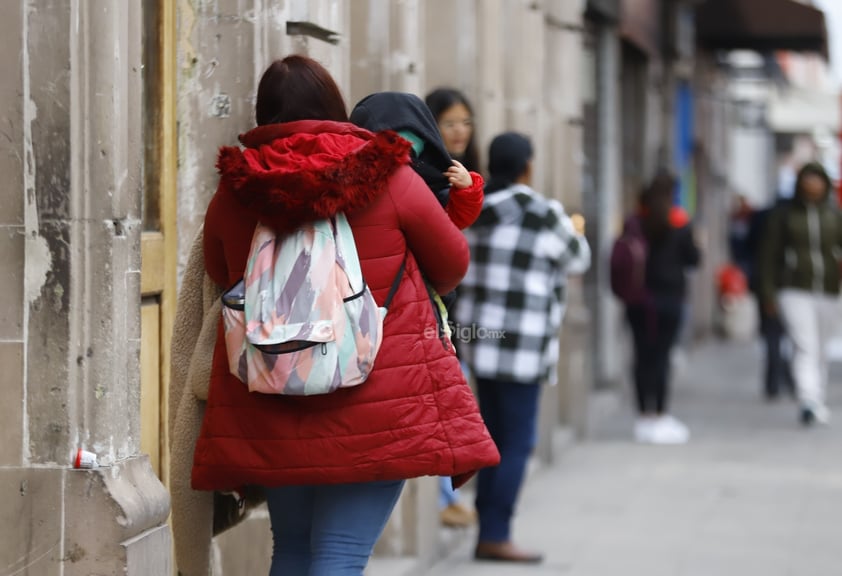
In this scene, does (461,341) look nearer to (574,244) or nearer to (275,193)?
(574,244)

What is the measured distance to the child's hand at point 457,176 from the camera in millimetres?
4398

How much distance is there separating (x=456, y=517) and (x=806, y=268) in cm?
522

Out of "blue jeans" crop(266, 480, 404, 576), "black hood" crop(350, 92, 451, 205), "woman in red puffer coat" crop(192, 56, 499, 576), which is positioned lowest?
"blue jeans" crop(266, 480, 404, 576)

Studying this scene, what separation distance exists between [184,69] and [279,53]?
0.31m

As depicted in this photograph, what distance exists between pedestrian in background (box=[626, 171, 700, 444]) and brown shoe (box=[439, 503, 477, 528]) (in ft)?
12.2

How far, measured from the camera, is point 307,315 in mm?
3932

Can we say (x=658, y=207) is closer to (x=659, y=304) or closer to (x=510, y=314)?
(x=659, y=304)

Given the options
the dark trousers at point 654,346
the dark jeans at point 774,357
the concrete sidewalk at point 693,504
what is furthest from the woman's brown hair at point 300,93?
the dark jeans at point 774,357

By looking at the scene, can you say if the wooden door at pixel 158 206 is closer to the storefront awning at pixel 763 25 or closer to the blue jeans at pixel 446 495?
the blue jeans at pixel 446 495

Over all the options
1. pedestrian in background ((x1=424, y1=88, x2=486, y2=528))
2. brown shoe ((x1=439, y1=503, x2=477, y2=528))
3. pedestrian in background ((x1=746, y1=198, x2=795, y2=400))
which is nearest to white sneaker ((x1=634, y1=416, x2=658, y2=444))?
pedestrian in background ((x1=746, y1=198, x2=795, y2=400))

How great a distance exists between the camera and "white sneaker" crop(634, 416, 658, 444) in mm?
11852

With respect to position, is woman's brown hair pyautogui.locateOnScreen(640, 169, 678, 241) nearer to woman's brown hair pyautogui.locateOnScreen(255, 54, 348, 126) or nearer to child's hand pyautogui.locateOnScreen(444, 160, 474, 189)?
child's hand pyautogui.locateOnScreen(444, 160, 474, 189)

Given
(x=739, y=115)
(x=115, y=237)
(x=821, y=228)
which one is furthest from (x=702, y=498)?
(x=739, y=115)

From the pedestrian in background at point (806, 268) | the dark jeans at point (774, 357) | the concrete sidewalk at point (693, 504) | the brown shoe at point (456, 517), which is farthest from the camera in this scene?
the dark jeans at point (774, 357)
